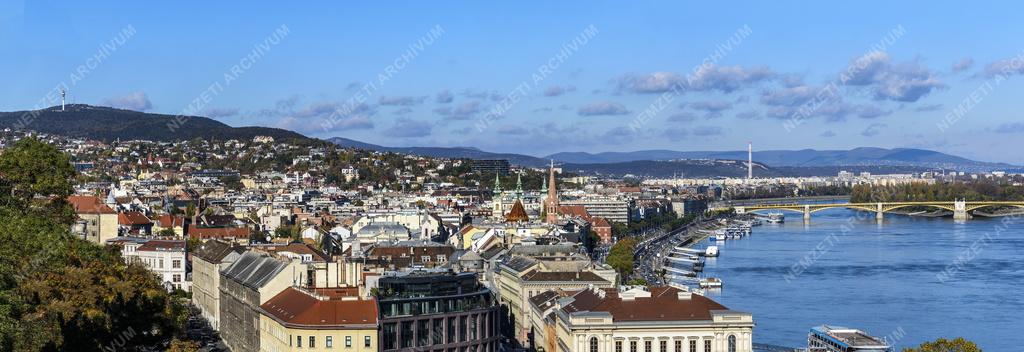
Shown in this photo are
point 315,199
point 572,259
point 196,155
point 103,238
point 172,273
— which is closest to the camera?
point 572,259

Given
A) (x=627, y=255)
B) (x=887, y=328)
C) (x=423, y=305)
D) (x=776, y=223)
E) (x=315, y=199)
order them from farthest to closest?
(x=776, y=223) → (x=315, y=199) → (x=627, y=255) → (x=887, y=328) → (x=423, y=305)

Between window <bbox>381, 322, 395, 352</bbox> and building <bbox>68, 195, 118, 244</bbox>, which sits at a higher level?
building <bbox>68, 195, 118, 244</bbox>

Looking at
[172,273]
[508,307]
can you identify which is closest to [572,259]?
[508,307]

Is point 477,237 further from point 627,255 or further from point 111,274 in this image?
point 111,274

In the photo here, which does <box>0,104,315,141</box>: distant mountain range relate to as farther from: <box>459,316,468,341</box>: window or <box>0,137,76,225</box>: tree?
<box>459,316,468,341</box>: window

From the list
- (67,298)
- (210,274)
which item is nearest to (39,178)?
(210,274)

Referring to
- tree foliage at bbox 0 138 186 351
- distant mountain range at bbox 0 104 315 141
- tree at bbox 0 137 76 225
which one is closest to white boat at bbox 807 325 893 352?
tree foliage at bbox 0 138 186 351

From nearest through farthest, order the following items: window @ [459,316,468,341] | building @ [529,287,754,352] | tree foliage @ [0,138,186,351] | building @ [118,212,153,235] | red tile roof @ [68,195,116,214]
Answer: tree foliage @ [0,138,186,351], building @ [529,287,754,352], window @ [459,316,468,341], red tile roof @ [68,195,116,214], building @ [118,212,153,235]
